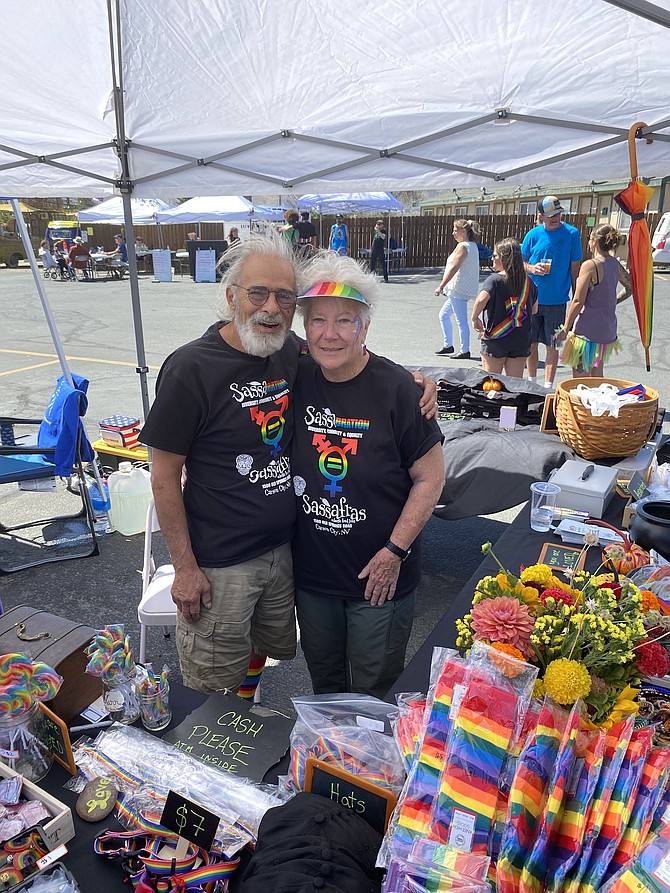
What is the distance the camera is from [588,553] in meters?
2.22

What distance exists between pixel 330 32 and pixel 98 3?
1.20m

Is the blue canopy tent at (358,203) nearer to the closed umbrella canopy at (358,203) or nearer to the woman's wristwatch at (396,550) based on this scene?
the closed umbrella canopy at (358,203)

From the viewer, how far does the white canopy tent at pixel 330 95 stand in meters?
2.41

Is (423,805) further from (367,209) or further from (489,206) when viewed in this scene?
(489,206)

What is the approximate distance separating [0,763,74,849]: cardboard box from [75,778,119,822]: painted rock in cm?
3

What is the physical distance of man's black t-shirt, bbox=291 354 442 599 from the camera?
6.27 ft

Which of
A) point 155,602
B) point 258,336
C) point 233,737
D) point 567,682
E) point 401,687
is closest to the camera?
point 567,682

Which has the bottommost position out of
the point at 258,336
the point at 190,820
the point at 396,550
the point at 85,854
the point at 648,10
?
the point at 85,854

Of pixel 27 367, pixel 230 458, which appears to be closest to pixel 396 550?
pixel 230 458

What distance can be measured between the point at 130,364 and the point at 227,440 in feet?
24.9

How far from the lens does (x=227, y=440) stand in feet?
6.13

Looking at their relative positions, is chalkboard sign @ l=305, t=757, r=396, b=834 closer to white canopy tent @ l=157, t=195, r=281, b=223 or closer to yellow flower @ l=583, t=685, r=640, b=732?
yellow flower @ l=583, t=685, r=640, b=732

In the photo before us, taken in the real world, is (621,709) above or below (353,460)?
below

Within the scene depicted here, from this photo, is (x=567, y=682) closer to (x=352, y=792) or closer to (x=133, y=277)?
(x=352, y=792)
